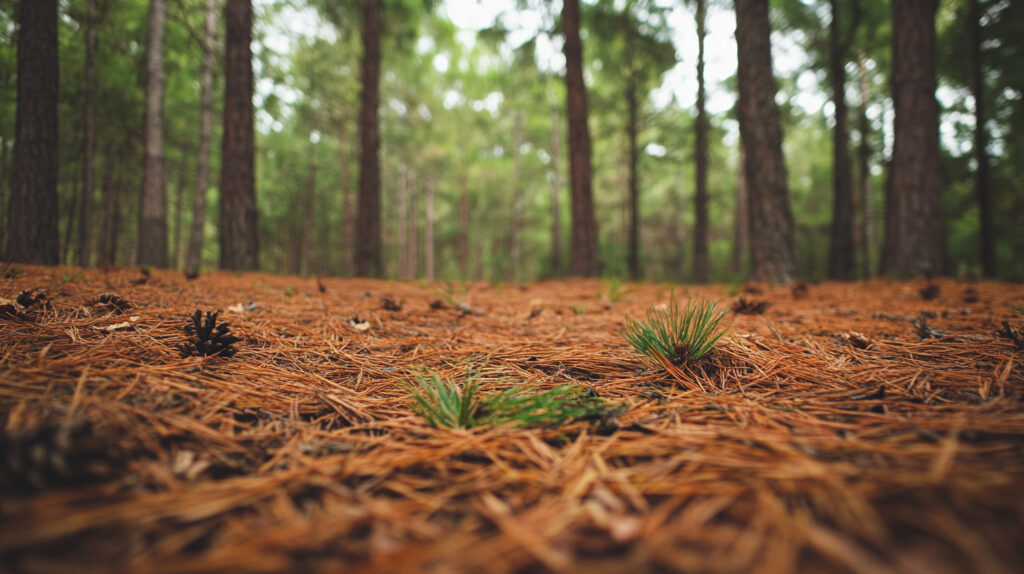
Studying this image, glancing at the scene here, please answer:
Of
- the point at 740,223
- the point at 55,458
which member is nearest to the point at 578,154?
the point at 55,458

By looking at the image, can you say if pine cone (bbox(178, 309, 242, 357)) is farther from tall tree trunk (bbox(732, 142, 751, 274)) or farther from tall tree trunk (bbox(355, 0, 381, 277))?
tall tree trunk (bbox(732, 142, 751, 274))

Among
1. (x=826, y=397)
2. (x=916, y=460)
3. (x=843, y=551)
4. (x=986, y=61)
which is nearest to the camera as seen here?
(x=843, y=551)

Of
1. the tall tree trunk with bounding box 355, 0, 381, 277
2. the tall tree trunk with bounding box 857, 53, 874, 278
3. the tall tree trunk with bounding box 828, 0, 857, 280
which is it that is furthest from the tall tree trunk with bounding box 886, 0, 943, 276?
the tall tree trunk with bounding box 355, 0, 381, 277

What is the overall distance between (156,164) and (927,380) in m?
9.50

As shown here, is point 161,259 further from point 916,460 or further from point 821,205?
point 821,205

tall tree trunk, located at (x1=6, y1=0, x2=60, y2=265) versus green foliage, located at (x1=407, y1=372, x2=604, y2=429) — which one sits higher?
tall tree trunk, located at (x1=6, y1=0, x2=60, y2=265)

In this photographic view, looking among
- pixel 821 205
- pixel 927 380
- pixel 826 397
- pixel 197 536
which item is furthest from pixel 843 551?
pixel 821 205

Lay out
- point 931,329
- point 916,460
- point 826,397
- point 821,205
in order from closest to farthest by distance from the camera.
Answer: point 916,460 < point 826,397 < point 931,329 < point 821,205

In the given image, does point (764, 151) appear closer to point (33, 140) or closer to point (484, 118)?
point (33, 140)

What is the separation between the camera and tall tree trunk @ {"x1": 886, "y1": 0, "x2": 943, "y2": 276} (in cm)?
441

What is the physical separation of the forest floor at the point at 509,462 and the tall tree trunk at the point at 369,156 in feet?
16.3

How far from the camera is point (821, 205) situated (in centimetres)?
1717

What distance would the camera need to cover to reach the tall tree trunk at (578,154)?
20.8 feet

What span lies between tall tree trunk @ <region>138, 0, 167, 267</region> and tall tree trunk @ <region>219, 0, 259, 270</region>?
2.99 meters
